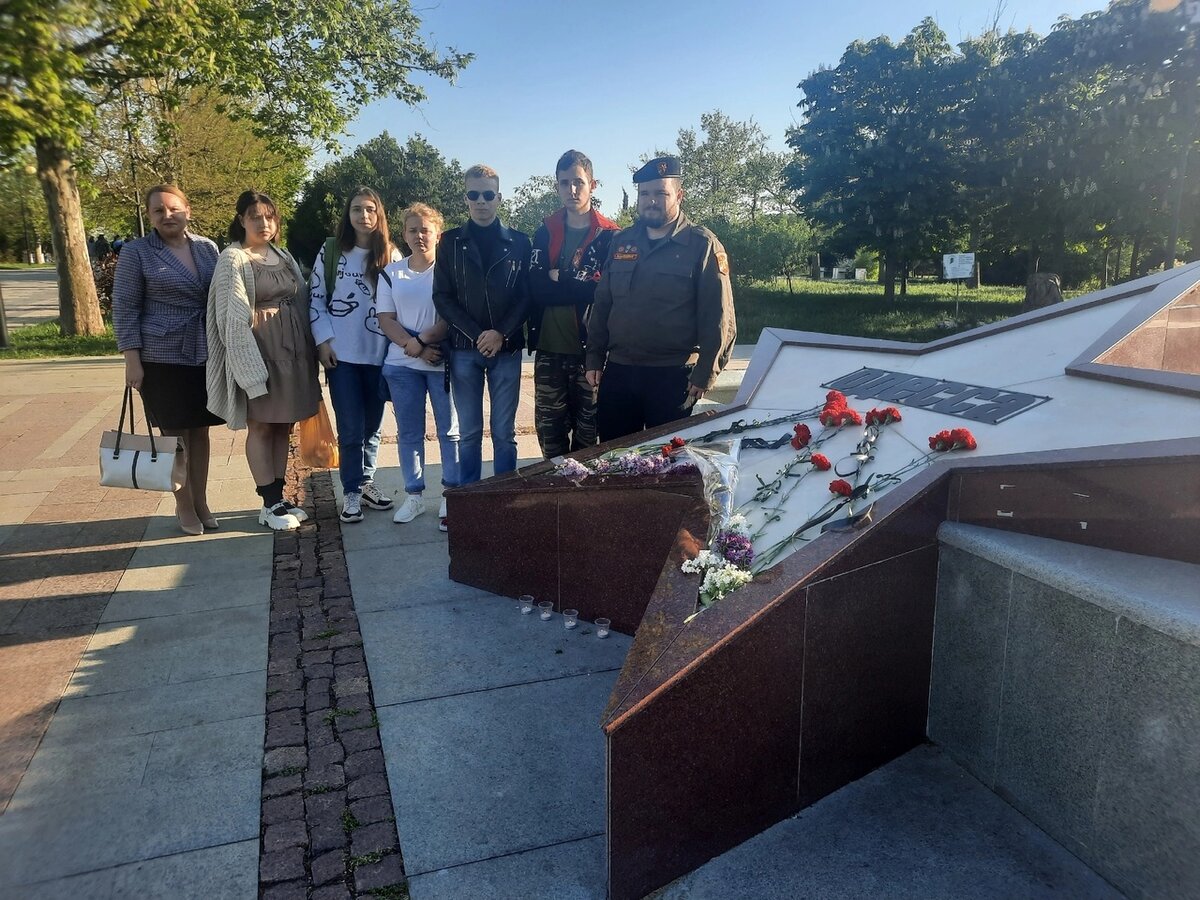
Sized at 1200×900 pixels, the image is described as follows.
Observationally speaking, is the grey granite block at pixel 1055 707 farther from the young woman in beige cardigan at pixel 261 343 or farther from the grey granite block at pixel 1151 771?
the young woman in beige cardigan at pixel 261 343

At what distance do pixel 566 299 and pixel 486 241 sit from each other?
555 mm

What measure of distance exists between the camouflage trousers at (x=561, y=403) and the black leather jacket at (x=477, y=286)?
330 mm

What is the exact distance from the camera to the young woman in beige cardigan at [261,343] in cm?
459

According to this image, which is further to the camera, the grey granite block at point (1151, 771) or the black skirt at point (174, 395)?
the black skirt at point (174, 395)

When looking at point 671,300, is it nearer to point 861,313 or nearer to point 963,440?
point 963,440

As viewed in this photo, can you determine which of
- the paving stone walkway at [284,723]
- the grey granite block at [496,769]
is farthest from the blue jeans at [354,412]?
the grey granite block at [496,769]

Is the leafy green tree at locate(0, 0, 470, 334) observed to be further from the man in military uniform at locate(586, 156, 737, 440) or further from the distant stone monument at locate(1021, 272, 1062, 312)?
the distant stone monument at locate(1021, 272, 1062, 312)

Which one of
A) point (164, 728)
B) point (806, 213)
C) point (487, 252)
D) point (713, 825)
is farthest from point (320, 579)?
point (806, 213)

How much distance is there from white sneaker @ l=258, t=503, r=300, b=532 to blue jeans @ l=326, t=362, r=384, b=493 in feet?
1.27

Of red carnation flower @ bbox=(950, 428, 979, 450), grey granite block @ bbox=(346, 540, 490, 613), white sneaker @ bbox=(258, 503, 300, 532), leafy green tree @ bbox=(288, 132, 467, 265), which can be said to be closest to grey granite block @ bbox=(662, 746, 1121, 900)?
red carnation flower @ bbox=(950, 428, 979, 450)

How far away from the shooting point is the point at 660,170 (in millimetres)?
4160

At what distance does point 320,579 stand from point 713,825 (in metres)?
2.82

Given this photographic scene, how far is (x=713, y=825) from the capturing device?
2359mm

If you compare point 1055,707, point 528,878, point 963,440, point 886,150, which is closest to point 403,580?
point 528,878
